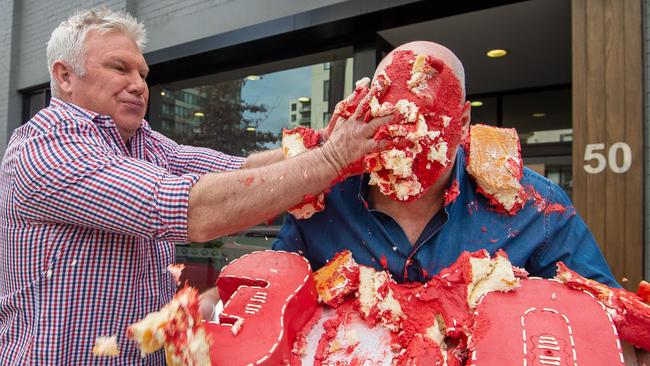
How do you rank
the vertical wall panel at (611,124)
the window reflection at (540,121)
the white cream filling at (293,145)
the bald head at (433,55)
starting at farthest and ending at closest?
the window reflection at (540,121) → the vertical wall panel at (611,124) → the white cream filling at (293,145) → the bald head at (433,55)

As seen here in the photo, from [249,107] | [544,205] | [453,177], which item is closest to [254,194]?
[453,177]

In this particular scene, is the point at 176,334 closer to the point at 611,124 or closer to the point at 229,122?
the point at 611,124

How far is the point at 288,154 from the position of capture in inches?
57.5

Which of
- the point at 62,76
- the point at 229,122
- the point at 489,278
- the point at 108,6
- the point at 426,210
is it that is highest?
the point at 108,6

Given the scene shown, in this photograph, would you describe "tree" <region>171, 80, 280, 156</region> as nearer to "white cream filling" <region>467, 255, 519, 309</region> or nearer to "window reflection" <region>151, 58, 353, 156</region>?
"window reflection" <region>151, 58, 353, 156</region>

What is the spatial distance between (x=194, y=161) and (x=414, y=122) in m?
1.21

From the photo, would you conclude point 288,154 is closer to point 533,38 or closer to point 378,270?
point 378,270

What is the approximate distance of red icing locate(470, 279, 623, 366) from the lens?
3.16 ft

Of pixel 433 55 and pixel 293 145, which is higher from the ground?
pixel 433 55

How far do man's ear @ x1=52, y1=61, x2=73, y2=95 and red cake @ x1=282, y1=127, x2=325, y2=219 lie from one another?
2.75ft

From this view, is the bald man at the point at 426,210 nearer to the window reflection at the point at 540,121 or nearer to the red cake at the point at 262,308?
the red cake at the point at 262,308

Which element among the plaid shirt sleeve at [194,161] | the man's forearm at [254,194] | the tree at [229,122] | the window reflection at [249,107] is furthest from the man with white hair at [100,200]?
the tree at [229,122]

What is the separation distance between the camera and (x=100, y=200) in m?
1.30

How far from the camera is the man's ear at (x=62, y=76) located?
1.68 meters
